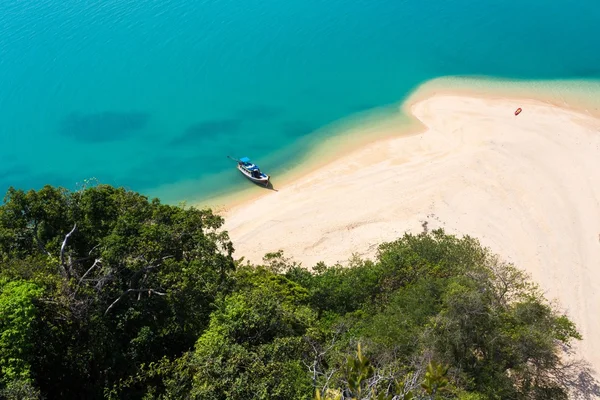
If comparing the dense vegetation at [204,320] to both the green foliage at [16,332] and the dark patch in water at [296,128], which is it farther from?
the dark patch in water at [296,128]

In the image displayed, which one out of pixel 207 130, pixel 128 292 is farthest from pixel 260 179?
pixel 128 292

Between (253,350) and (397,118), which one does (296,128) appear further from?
(253,350)

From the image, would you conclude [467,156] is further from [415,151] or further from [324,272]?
[324,272]

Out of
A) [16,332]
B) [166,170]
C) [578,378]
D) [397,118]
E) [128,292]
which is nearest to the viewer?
[16,332]

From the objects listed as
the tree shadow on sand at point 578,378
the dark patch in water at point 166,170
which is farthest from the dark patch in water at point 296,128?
the tree shadow on sand at point 578,378

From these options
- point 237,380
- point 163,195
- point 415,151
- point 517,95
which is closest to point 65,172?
point 163,195

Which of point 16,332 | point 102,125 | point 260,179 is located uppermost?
point 102,125

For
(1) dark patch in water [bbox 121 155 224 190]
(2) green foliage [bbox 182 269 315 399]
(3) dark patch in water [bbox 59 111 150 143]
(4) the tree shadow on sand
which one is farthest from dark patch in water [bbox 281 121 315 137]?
(4) the tree shadow on sand
